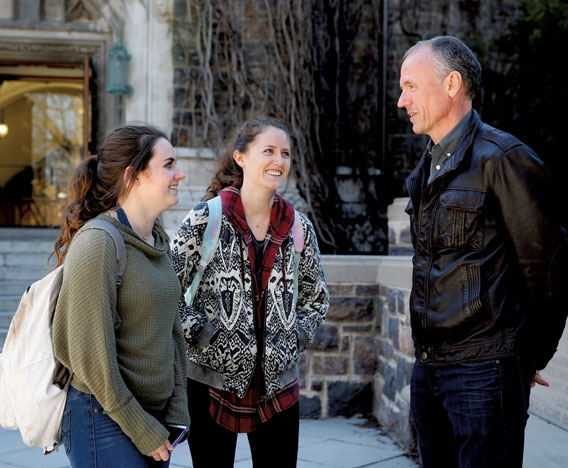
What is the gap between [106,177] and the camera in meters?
2.15

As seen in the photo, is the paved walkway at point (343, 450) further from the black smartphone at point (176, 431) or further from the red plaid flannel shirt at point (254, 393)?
the black smartphone at point (176, 431)

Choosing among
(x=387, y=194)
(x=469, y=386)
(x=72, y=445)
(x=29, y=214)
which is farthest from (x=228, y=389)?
(x=29, y=214)

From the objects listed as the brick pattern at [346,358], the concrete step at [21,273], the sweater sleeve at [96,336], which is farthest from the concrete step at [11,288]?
the sweater sleeve at [96,336]

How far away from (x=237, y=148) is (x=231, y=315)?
0.71 meters

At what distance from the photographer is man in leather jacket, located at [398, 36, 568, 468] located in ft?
6.13

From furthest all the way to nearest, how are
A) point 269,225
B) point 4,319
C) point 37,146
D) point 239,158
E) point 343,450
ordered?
point 37,146
point 4,319
point 343,450
point 239,158
point 269,225

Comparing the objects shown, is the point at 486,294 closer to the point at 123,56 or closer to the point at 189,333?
the point at 189,333

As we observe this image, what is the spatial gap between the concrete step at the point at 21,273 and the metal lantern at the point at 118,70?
225 centimetres

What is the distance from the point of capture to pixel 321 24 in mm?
9031

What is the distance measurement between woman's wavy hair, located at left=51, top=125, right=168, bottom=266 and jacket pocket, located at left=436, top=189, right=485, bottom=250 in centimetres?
91

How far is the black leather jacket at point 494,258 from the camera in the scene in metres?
1.87

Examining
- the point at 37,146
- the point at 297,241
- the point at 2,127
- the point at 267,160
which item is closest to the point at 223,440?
the point at 297,241

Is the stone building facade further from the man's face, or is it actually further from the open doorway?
the open doorway

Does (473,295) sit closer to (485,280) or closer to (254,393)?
(485,280)
